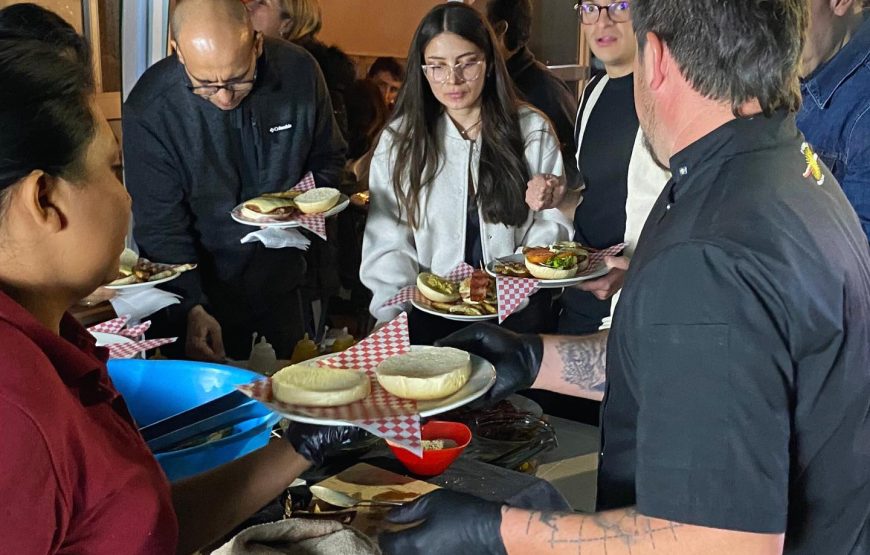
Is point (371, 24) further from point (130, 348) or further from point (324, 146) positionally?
point (130, 348)

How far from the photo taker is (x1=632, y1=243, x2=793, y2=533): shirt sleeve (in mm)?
897

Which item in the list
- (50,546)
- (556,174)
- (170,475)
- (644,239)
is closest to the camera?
(50,546)

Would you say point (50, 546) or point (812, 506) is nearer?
point (50, 546)

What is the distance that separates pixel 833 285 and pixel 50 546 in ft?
2.88

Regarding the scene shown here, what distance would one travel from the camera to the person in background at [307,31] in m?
3.81

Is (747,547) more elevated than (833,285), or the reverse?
(833,285)

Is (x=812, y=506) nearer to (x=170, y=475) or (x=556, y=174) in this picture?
(x=170, y=475)

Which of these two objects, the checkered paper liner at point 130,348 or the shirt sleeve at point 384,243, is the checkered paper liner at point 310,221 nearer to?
the shirt sleeve at point 384,243

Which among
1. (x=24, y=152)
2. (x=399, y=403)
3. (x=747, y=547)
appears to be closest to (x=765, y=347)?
(x=747, y=547)

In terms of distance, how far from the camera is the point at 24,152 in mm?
898

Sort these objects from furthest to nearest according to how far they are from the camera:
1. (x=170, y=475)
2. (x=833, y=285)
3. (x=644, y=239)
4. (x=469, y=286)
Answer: (x=469, y=286)
(x=170, y=475)
(x=644, y=239)
(x=833, y=285)

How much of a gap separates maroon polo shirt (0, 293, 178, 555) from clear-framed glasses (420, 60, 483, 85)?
1.88 m

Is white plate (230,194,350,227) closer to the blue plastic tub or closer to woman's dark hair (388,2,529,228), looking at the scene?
woman's dark hair (388,2,529,228)

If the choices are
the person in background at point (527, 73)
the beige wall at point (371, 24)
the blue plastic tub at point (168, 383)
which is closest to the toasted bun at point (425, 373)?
the blue plastic tub at point (168, 383)
